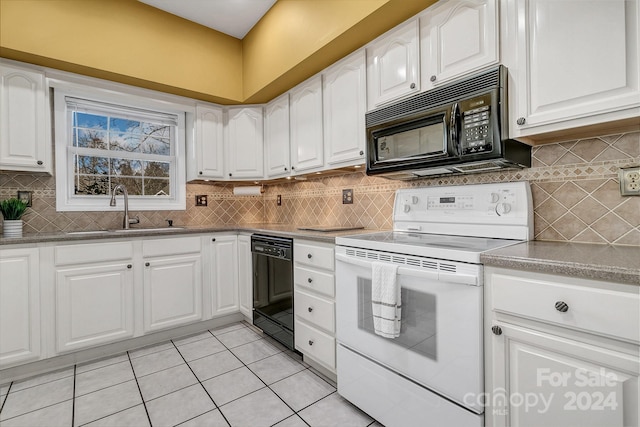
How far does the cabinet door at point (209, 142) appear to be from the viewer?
3020 millimetres

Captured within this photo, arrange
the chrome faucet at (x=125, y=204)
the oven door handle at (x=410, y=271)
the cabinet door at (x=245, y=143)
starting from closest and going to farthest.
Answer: the oven door handle at (x=410, y=271) → the chrome faucet at (x=125, y=204) → the cabinet door at (x=245, y=143)

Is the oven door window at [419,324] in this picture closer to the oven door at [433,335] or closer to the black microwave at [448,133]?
the oven door at [433,335]

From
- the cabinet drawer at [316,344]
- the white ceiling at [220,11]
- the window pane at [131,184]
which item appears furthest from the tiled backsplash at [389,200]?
the white ceiling at [220,11]

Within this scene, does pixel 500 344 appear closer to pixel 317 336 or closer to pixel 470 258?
pixel 470 258

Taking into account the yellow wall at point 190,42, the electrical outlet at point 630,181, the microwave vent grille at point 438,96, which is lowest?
the electrical outlet at point 630,181

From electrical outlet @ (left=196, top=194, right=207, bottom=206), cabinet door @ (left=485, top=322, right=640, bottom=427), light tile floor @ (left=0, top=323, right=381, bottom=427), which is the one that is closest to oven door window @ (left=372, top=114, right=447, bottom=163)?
cabinet door @ (left=485, top=322, right=640, bottom=427)

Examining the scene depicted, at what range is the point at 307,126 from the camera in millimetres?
2561

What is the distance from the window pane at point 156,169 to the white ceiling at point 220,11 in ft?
4.58

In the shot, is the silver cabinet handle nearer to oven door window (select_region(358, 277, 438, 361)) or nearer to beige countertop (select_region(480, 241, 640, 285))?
beige countertop (select_region(480, 241, 640, 285))

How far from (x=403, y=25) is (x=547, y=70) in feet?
2.85

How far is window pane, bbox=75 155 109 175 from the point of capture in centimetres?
272

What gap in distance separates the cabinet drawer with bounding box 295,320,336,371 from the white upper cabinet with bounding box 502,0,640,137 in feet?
5.00

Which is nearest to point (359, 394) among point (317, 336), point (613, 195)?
point (317, 336)

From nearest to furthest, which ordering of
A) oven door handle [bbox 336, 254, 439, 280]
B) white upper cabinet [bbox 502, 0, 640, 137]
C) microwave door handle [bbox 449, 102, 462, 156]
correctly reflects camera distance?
white upper cabinet [bbox 502, 0, 640, 137], oven door handle [bbox 336, 254, 439, 280], microwave door handle [bbox 449, 102, 462, 156]
